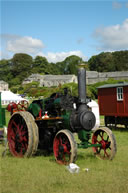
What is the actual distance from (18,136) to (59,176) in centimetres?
252

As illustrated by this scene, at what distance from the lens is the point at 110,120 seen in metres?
18.7

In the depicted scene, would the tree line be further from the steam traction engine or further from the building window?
the steam traction engine

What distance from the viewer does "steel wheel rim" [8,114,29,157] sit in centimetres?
828

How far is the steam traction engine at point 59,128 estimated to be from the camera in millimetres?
7470

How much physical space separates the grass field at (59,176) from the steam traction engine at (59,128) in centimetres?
36

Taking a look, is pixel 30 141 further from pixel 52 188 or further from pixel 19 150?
pixel 52 188

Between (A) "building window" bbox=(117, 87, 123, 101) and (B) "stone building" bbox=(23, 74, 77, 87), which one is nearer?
(A) "building window" bbox=(117, 87, 123, 101)

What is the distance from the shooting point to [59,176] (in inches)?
246

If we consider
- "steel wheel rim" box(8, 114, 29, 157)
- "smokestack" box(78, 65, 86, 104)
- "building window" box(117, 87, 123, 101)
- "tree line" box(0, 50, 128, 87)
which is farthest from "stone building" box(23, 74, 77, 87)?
"smokestack" box(78, 65, 86, 104)

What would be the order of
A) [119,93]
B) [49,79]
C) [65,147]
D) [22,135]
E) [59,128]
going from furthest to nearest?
[49,79], [119,93], [22,135], [59,128], [65,147]

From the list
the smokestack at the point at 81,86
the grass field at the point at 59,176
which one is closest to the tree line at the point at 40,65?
the smokestack at the point at 81,86

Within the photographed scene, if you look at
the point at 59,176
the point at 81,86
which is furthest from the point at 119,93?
the point at 59,176

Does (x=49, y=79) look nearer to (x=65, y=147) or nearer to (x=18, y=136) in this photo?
(x=18, y=136)

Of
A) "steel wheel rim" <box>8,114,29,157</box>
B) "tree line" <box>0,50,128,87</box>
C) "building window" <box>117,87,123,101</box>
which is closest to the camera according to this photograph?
"steel wheel rim" <box>8,114,29,157</box>
